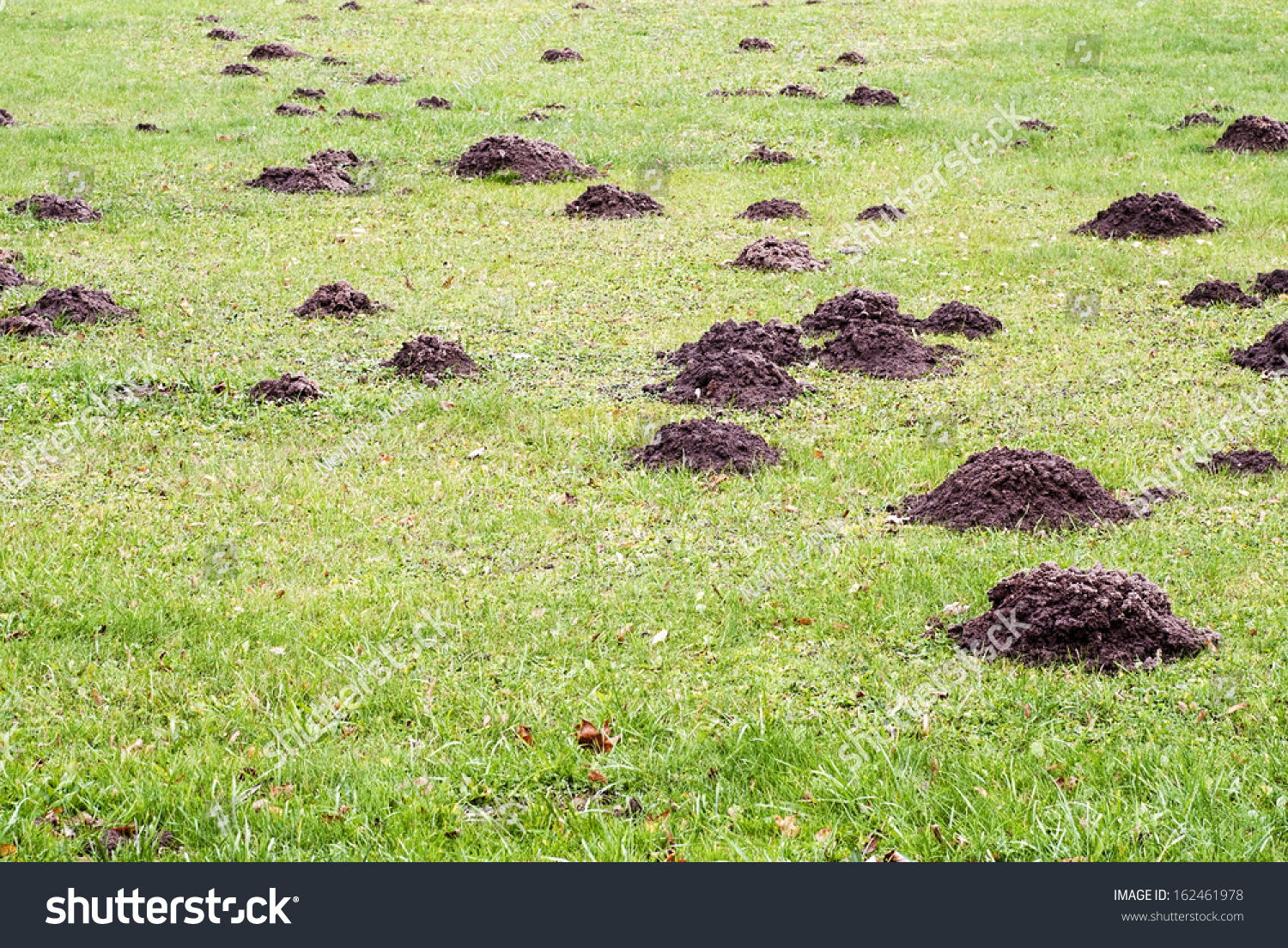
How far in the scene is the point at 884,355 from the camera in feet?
37.1

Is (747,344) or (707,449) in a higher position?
(747,344)

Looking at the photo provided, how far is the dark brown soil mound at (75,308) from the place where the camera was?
40.2 ft

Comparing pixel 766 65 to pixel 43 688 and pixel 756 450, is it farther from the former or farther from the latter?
pixel 43 688

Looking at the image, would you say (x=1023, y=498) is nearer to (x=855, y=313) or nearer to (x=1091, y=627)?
(x=1091, y=627)

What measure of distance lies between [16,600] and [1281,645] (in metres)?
6.88

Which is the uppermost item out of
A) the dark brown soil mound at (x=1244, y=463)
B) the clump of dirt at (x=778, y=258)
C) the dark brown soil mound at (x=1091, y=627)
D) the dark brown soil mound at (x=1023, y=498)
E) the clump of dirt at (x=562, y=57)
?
the clump of dirt at (x=562, y=57)

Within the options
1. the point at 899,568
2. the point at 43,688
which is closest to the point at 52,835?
the point at 43,688

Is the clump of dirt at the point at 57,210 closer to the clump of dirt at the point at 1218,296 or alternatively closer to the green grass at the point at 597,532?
the green grass at the point at 597,532

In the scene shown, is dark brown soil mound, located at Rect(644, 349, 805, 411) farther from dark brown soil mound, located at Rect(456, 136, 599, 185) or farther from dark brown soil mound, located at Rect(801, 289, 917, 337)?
Result: dark brown soil mound, located at Rect(456, 136, 599, 185)

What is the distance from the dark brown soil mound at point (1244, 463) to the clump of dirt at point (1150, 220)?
715 cm

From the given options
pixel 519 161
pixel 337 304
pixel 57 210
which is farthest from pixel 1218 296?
pixel 57 210

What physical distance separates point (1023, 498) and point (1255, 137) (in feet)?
46.6

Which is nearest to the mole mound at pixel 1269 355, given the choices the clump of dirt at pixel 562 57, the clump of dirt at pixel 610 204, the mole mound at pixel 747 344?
the mole mound at pixel 747 344

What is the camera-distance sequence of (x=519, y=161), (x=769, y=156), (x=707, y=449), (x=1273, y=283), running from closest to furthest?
1. (x=707, y=449)
2. (x=1273, y=283)
3. (x=519, y=161)
4. (x=769, y=156)
